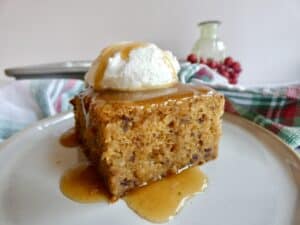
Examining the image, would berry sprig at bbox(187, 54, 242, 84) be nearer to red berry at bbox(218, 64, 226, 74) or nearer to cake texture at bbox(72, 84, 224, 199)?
red berry at bbox(218, 64, 226, 74)

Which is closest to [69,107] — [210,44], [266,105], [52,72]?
[52,72]

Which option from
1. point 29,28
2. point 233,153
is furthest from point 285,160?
point 29,28

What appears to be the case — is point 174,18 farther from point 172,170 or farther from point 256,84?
point 172,170

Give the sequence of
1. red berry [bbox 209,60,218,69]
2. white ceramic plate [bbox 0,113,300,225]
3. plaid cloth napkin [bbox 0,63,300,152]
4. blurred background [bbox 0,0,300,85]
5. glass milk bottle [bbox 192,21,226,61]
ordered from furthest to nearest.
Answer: blurred background [bbox 0,0,300,85] → glass milk bottle [bbox 192,21,226,61] → red berry [bbox 209,60,218,69] → plaid cloth napkin [bbox 0,63,300,152] → white ceramic plate [bbox 0,113,300,225]

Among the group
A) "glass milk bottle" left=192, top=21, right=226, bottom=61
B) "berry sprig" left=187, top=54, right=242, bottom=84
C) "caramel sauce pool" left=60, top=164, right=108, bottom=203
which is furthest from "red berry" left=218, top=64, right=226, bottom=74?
"caramel sauce pool" left=60, top=164, right=108, bottom=203

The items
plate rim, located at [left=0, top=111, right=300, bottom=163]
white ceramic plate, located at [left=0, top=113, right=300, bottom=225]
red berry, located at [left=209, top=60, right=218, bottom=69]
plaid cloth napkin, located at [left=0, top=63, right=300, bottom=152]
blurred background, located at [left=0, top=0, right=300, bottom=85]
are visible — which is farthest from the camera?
blurred background, located at [left=0, top=0, right=300, bottom=85]
